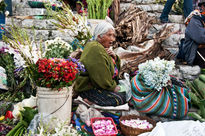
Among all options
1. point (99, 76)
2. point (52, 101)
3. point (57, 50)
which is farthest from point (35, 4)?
point (52, 101)

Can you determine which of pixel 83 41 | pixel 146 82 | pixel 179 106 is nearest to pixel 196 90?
pixel 179 106

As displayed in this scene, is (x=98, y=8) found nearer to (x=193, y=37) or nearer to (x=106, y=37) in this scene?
(x=106, y=37)

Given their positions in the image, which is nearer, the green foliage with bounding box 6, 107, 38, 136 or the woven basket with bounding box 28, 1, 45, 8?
the green foliage with bounding box 6, 107, 38, 136

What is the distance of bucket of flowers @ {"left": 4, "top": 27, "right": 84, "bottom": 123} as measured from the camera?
2.71 m

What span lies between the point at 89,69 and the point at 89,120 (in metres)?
0.71

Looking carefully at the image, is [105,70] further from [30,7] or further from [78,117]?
[30,7]

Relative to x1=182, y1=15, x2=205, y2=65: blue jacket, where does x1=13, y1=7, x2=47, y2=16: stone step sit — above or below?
above

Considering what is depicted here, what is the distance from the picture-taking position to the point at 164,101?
3324 millimetres

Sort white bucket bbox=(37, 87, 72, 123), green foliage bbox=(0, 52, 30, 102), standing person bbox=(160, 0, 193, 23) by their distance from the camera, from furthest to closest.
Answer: standing person bbox=(160, 0, 193, 23)
green foliage bbox=(0, 52, 30, 102)
white bucket bbox=(37, 87, 72, 123)

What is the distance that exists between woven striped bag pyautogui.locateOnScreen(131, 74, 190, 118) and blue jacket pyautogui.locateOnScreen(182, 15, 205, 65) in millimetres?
1557

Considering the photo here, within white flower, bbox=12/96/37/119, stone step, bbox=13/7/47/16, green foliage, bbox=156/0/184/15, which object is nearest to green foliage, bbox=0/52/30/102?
white flower, bbox=12/96/37/119

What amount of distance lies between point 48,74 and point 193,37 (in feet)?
10.3

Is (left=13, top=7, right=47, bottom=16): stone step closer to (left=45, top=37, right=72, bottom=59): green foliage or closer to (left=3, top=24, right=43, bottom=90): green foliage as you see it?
(left=45, top=37, right=72, bottom=59): green foliage

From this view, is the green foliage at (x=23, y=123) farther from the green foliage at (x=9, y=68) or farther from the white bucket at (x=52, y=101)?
the green foliage at (x=9, y=68)
